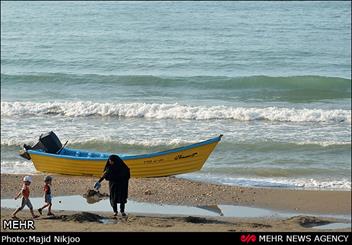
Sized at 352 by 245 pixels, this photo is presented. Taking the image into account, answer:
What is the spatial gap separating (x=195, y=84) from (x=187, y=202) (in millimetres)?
16395

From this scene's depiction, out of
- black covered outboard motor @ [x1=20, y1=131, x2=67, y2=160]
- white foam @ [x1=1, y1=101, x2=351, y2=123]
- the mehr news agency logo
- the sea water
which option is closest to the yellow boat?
black covered outboard motor @ [x1=20, y1=131, x2=67, y2=160]

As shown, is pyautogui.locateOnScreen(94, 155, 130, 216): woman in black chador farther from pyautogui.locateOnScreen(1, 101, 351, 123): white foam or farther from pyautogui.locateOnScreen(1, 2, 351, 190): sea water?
pyautogui.locateOnScreen(1, 101, 351, 123): white foam

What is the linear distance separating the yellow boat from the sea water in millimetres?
751

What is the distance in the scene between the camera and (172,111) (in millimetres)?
25453

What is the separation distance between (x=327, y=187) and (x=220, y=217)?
365 cm

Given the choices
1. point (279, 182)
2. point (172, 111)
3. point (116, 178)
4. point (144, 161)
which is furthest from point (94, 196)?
point (172, 111)

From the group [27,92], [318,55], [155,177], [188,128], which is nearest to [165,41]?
[318,55]

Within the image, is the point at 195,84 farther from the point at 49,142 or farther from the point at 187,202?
the point at 187,202

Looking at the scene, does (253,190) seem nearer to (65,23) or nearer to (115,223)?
(115,223)

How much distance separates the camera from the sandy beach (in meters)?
12.4

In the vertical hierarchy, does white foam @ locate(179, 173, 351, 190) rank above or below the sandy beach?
below

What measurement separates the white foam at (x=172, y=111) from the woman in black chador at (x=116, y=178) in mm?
11557

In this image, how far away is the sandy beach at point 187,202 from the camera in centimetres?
1243

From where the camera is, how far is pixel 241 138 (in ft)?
70.7
